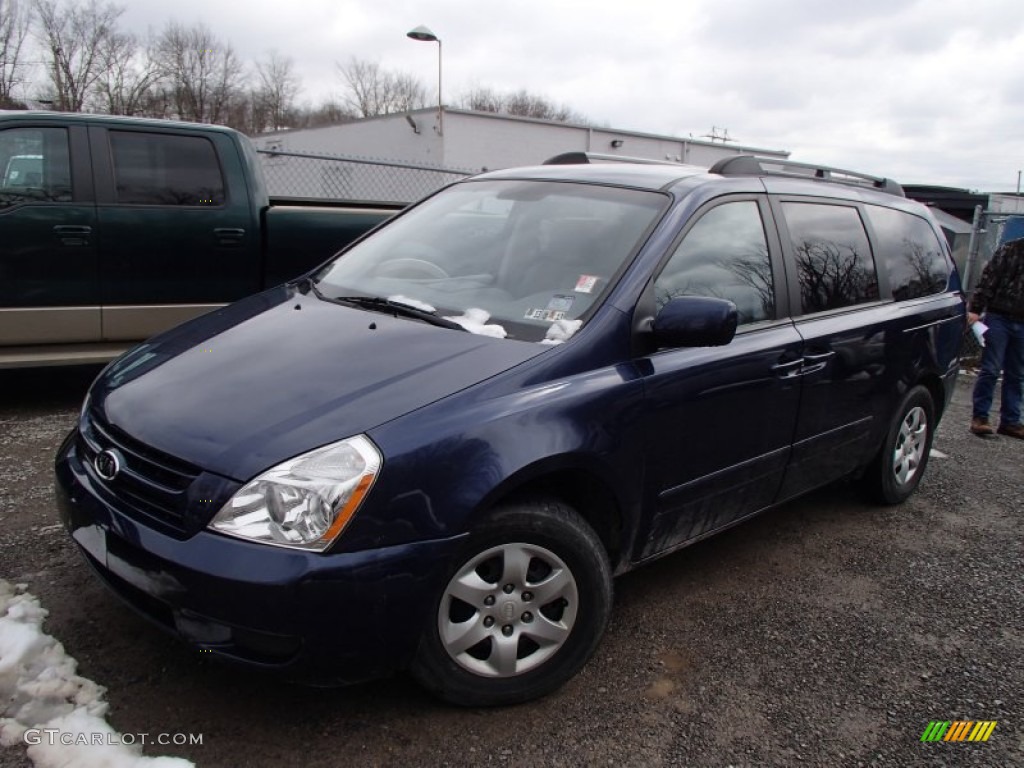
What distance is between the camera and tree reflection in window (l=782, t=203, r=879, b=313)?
3.40m

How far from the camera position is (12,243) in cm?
472

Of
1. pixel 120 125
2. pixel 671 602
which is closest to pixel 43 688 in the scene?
pixel 671 602

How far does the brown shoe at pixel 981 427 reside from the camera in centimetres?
610

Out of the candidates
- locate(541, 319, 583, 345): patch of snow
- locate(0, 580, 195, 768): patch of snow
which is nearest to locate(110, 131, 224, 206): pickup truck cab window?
locate(0, 580, 195, 768): patch of snow

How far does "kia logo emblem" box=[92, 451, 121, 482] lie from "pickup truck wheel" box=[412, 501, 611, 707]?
1.02 m

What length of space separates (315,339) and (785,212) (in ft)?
6.91

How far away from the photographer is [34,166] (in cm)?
483

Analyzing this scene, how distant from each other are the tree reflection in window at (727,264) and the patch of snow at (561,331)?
0.35 meters

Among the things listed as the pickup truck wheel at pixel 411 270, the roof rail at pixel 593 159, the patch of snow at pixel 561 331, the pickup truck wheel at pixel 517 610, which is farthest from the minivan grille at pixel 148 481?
the roof rail at pixel 593 159

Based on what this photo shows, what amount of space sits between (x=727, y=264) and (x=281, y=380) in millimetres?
1782

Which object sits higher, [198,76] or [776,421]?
[198,76]

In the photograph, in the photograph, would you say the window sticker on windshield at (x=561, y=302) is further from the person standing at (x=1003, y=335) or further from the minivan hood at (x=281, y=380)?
the person standing at (x=1003, y=335)

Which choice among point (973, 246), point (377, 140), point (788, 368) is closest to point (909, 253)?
point (788, 368)

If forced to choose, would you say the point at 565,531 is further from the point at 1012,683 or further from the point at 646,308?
the point at 1012,683
